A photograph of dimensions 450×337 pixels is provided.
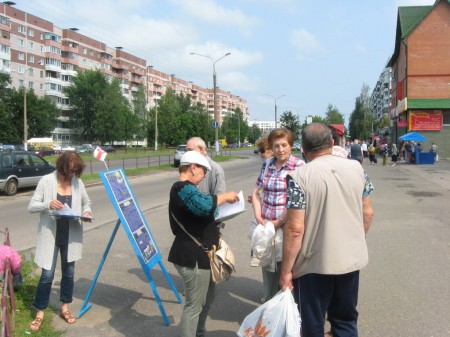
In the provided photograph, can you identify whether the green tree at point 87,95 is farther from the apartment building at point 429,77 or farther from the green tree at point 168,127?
the apartment building at point 429,77

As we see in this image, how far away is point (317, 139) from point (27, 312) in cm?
342

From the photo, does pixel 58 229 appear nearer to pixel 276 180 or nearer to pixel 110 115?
pixel 276 180

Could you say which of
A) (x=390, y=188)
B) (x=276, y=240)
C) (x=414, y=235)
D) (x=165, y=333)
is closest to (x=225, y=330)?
(x=165, y=333)

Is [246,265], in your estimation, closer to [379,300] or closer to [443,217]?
[379,300]

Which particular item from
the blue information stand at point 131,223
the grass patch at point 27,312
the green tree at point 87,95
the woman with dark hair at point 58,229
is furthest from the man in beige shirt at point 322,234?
the green tree at point 87,95

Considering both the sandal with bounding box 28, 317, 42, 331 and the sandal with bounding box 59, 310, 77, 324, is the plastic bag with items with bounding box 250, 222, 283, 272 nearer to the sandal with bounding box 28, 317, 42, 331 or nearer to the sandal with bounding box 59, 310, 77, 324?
the sandal with bounding box 59, 310, 77, 324

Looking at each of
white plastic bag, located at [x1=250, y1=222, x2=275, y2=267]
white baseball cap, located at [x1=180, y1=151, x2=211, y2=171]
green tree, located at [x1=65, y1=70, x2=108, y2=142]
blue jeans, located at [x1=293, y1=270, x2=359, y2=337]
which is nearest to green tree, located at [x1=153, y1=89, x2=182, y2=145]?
green tree, located at [x1=65, y1=70, x2=108, y2=142]

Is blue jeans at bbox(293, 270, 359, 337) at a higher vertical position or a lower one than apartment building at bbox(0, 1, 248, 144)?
lower

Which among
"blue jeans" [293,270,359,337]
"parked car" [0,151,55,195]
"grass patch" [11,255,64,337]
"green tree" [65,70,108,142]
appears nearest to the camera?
"blue jeans" [293,270,359,337]

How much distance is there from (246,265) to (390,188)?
11.4 meters

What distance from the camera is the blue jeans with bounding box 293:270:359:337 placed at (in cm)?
291

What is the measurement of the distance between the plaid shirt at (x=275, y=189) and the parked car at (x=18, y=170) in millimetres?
13658

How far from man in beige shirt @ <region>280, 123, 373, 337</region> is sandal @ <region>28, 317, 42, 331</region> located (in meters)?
2.51

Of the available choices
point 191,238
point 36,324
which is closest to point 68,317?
point 36,324
